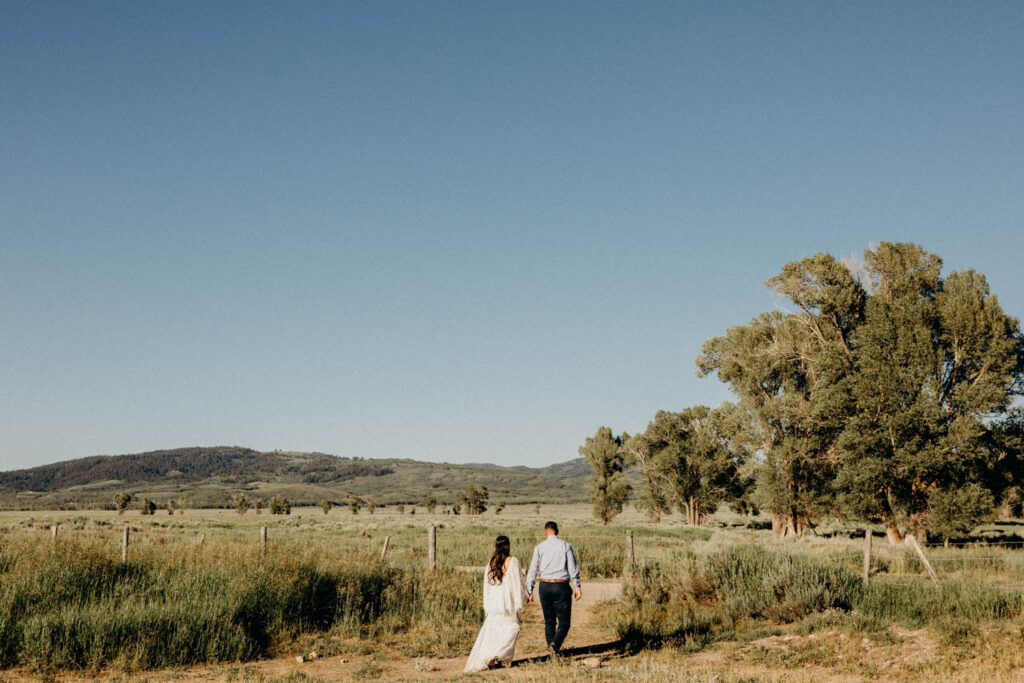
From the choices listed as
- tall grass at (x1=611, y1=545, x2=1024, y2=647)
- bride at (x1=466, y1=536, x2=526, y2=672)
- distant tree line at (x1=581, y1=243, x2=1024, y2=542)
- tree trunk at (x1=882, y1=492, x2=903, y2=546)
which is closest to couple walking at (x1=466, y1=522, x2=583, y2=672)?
bride at (x1=466, y1=536, x2=526, y2=672)

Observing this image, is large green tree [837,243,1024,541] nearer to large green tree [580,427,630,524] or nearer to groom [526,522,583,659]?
groom [526,522,583,659]

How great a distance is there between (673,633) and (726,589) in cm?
244

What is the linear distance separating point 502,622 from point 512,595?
1.51ft

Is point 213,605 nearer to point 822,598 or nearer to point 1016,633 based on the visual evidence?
point 822,598

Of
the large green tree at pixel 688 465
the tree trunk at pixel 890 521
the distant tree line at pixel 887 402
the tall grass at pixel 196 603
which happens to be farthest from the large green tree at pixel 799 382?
the tall grass at pixel 196 603

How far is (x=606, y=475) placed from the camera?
6712cm

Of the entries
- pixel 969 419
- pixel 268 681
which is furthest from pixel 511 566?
pixel 969 419

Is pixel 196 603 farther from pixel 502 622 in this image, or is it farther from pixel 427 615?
pixel 502 622

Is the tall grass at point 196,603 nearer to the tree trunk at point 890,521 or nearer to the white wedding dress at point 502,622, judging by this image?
the white wedding dress at point 502,622

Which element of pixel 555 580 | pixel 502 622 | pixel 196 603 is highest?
pixel 555 580

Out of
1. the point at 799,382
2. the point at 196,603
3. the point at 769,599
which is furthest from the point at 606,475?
the point at 196,603

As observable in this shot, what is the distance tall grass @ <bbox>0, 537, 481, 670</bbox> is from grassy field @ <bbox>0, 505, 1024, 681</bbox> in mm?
35

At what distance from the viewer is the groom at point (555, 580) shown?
10.6 meters

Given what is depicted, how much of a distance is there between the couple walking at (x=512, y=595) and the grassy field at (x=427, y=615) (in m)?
0.49
